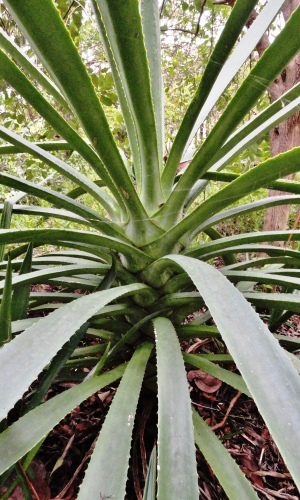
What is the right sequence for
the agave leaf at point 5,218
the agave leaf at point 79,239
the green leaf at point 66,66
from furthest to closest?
1. the agave leaf at point 5,218
2. the agave leaf at point 79,239
3. the green leaf at point 66,66

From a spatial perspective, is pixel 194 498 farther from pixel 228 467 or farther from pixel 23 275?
pixel 23 275

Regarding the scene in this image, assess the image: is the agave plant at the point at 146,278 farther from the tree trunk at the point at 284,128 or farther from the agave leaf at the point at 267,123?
the tree trunk at the point at 284,128

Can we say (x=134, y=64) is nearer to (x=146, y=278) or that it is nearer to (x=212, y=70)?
(x=212, y=70)

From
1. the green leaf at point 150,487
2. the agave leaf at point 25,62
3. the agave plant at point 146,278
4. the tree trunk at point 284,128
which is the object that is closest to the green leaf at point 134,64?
the agave plant at point 146,278

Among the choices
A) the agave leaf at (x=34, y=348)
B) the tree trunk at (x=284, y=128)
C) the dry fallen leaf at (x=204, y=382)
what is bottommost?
the dry fallen leaf at (x=204, y=382)

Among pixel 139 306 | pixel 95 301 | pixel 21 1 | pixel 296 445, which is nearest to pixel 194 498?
Answer: pixel 296 445

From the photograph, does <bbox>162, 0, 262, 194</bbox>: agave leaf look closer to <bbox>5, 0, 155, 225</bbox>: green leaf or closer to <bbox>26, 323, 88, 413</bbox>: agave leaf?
<bbox>5, 0, 155, 225</bbox>: green leaf

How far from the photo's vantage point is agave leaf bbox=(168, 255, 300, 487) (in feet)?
0.80

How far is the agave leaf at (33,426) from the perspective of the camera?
0.33 meters

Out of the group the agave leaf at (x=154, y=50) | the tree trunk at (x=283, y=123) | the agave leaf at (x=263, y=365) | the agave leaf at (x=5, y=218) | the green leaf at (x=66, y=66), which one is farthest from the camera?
the tree trunk at (x=283, y=123)

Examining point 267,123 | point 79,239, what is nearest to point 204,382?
point 79,239

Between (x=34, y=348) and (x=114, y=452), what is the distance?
14cm

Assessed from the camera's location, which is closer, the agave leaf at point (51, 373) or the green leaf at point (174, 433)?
the green leaf at point (174, 433)

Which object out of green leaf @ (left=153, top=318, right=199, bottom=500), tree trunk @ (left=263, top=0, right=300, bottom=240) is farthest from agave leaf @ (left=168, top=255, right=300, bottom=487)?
Result: tree trunk @ (left=263, top=0, right=300, bottom=240)
